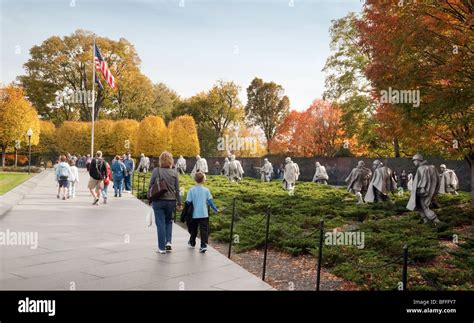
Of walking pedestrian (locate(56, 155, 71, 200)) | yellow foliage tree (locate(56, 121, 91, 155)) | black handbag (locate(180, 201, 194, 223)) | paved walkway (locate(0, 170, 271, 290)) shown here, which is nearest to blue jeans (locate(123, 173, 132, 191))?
walking pedestrian (locate(56, 155, 71, 200))

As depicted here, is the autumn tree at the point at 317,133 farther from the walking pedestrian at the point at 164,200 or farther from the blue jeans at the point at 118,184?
the walking pedestrian at the point at 164,200

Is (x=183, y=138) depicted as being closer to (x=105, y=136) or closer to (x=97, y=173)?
(x=105, y=136)

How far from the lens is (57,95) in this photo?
5678cm

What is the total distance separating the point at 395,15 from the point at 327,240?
7539 mm

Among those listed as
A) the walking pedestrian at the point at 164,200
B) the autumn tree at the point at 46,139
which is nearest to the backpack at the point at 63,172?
the walking pedestrian at the point at 164,200

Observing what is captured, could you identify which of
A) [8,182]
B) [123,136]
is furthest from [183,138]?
[8,182]

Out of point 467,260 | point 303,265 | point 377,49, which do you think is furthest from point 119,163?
point 467,260

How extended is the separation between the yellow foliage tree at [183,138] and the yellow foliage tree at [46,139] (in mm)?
13993

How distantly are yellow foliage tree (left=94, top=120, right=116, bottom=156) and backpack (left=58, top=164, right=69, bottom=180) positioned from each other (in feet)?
116

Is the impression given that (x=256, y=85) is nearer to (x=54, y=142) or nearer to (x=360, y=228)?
(x=54, y=142)

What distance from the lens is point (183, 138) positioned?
5344 centimetres

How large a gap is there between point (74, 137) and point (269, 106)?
25.3 meters

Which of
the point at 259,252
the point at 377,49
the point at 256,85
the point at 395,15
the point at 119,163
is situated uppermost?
the point at 256,85

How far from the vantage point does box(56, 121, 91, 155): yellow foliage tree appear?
5253 centimetres
